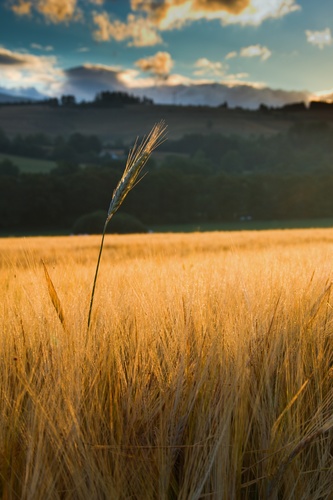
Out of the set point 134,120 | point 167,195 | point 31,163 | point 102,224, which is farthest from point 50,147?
point 102,224

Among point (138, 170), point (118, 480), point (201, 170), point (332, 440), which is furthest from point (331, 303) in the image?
point (201, 170)

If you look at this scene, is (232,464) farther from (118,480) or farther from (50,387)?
(50,387)

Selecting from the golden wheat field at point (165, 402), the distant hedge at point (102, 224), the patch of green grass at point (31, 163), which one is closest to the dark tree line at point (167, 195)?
the distant hedge at point (102, 224)

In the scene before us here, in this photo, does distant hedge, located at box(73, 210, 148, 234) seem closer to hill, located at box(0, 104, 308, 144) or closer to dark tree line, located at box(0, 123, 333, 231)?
dark tree line, located at box(0, 123, 333, 231)

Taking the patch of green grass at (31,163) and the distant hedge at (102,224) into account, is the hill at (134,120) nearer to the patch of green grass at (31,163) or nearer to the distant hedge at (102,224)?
the patch of green grass at (31,163)

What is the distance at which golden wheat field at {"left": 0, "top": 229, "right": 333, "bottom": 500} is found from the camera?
3.78ft

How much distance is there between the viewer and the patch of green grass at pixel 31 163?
193ft

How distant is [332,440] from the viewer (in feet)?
4.69

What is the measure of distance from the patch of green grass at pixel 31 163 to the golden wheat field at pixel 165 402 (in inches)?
2304

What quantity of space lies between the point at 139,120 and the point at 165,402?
9168cm

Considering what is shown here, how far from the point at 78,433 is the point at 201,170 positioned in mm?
59571

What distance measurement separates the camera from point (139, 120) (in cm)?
9000

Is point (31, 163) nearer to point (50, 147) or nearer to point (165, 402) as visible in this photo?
point (50, 147)

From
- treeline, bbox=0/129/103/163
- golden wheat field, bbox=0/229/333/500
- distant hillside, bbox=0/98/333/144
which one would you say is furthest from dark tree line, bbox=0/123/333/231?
golden wheat field, bbox=0/229/333/500
